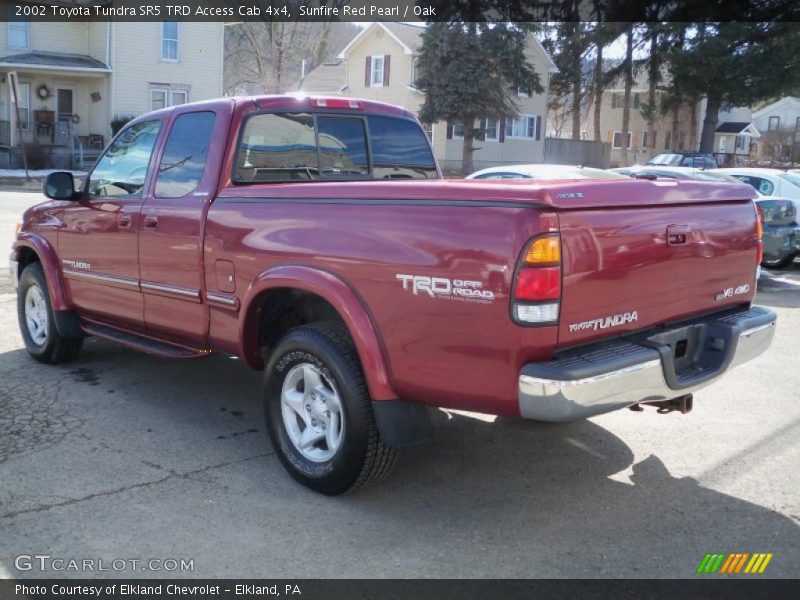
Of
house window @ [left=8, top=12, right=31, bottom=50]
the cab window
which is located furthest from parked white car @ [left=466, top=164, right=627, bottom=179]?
house window @ [left=8, top=12, right=31, bottom=50]

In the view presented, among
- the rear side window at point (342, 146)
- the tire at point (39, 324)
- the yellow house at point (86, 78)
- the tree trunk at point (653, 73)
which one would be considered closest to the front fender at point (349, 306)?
the rear side window at point (342, 146)

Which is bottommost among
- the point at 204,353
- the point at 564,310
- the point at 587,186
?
the point at 204,353

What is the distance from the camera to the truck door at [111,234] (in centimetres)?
579

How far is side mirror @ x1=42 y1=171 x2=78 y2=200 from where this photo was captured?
6.33 m

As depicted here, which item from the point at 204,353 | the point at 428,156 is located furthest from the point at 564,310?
the point at 428,156

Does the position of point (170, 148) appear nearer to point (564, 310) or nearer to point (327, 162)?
point (327, 162)

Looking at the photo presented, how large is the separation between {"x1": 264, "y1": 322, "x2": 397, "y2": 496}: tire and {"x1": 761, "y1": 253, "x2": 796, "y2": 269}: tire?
36.1 feet

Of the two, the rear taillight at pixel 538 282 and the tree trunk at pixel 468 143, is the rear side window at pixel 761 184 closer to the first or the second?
the rear taillight at pixel 538 282

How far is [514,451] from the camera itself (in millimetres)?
5238

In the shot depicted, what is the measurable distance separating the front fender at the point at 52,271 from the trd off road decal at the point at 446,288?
3639mm

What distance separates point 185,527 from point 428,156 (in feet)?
11.1

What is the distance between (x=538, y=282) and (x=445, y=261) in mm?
425
